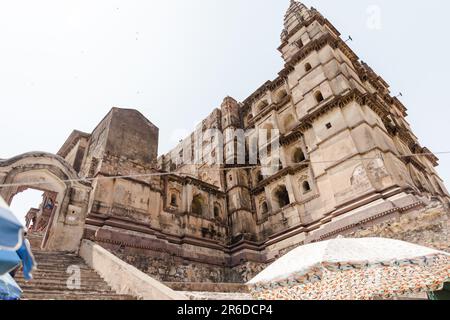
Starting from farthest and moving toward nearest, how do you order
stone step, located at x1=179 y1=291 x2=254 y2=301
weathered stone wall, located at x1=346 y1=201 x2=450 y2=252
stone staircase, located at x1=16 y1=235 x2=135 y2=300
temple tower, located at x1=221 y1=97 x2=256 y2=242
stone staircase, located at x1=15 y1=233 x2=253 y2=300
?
1. temple tower, located at x1=221 y1=97 x2=256 y2=242
2. weathered stone wall, located at x1=346 y1=201 x2=450 y2=252
3. stone step, located at x1=179 y1=291 x2=254 y2=301
4. stone staircase, located at x1=15 y1=233 x2=253 y2=300
5. stone staircase, located at x1=16 y1=235 x2=135 y2=300

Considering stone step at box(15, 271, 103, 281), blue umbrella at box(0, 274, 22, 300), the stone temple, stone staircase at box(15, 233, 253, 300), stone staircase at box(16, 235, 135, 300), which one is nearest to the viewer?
blue umbrella at box(0, 274, 22, 300)

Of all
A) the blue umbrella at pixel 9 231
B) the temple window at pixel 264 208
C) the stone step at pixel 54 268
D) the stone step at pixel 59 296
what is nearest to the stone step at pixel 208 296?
the stone step at pixel 59 296

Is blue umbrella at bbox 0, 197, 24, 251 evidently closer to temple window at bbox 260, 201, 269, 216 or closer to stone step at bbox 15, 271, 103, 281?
stone step at bbox 15, 271, 103, 281

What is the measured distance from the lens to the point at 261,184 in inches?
762

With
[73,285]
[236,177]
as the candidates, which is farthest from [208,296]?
[236,177]

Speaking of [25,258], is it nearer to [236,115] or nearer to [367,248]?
[367,248]

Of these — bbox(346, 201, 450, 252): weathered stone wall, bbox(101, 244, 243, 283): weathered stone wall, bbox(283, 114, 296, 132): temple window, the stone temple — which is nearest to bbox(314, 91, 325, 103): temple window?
the stone temple

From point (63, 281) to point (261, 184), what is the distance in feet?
46.1

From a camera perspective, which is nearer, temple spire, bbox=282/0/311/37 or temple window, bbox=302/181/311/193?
temple window, bbox=302/181/311/193

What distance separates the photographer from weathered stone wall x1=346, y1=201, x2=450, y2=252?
991 cm

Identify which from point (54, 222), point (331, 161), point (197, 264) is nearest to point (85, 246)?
point (54, 222)

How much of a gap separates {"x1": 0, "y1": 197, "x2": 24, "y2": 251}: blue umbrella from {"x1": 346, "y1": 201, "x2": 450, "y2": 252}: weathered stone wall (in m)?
11.9

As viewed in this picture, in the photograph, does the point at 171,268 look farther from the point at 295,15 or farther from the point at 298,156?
the point at 295,15

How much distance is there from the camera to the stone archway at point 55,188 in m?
9.96
